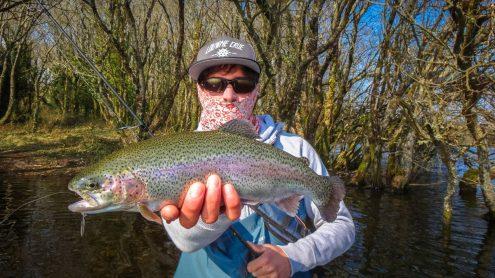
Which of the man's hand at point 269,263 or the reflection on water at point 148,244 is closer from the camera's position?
the man's hand at point 269,263

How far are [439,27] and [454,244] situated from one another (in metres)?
7.67

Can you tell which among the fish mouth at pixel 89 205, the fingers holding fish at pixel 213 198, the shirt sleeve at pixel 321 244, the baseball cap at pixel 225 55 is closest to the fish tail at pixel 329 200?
the shirt sleeve at pixel 321 244

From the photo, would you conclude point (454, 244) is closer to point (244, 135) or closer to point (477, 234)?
point (477, 234)

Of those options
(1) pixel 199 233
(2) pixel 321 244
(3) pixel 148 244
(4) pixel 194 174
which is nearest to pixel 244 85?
(4) pixel 194 174

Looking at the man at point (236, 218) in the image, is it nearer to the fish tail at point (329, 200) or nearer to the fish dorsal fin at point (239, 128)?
the fish tail at point (329, 200)

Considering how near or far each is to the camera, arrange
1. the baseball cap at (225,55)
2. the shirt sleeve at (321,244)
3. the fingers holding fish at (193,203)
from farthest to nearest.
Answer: the baseball cap at (225,55), the shirt sleeve at (321,244), the fingers holding fish at (193,203)

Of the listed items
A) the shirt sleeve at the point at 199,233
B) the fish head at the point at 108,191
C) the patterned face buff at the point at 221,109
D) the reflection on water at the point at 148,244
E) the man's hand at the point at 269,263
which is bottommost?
the reflection on water at the point at 148,244

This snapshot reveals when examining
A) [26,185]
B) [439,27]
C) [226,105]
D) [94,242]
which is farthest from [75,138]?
[226,105]

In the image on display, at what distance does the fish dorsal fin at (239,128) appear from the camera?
8.44 feet

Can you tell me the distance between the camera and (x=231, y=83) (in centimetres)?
296

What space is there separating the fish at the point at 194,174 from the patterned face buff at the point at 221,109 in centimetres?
Answer: 38

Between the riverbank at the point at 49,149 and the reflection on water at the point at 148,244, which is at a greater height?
the riverbank at the point at 49,149

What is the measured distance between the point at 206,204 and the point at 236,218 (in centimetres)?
21

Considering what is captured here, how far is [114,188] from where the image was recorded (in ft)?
7.57
